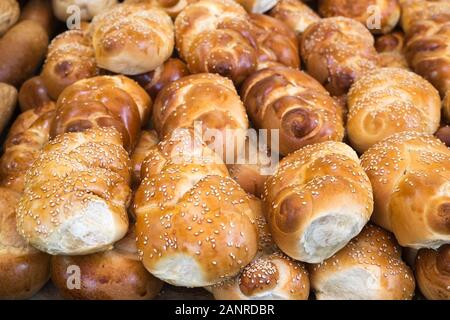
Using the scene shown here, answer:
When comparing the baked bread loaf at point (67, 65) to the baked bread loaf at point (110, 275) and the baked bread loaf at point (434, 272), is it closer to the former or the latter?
the baked bread loaf at point (110, 275)

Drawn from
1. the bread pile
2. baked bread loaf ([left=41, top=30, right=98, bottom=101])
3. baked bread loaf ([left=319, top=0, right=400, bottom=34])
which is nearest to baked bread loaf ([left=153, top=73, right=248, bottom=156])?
the bread pile

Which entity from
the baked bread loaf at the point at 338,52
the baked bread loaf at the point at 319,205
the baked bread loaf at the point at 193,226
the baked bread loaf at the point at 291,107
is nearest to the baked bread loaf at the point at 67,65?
the baked bread loaf at the point at 291,107

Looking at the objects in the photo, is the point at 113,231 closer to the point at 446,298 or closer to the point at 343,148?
the point at 343,148

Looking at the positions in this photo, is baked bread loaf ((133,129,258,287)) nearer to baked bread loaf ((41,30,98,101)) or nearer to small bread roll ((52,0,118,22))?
baked bread loaf ((41,30,98,101))

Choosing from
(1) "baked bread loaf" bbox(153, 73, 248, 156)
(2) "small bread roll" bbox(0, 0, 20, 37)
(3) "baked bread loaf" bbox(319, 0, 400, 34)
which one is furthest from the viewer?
(2) "small bread roll" bbox(0, 0, 20, 37)

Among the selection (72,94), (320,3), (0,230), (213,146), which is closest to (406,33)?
(320,3)

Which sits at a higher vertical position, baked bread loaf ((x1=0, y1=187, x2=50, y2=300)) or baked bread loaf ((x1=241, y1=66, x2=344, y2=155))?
baked bread loaf ((x1=241, y1=66, x2=344, y2=155))

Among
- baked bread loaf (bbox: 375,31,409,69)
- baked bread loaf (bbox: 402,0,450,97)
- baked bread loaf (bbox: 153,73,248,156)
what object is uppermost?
baked bread loaf (bbox: 153,73,248,156)
